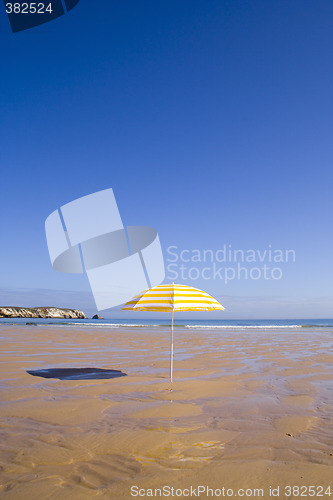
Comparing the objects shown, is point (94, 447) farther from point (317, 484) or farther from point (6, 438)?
point (317, 484)

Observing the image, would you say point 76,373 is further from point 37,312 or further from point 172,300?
point 37,312

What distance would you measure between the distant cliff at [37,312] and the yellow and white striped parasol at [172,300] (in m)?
90.6

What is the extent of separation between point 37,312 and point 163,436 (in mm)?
103423

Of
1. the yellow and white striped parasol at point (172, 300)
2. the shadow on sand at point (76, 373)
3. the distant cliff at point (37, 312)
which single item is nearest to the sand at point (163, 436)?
the shadow on sand at point (76, 373)

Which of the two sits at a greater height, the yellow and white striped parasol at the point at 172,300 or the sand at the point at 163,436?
the yellow and white striped parasol at the point at 172,300

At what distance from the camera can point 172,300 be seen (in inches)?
242

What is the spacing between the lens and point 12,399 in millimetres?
5379

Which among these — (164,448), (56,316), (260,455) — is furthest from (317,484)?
(56,316)

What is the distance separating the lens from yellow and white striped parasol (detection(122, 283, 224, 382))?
20.2 feet

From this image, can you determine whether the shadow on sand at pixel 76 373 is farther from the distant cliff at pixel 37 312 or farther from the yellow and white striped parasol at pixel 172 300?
the distant cliff at pixel 37 312

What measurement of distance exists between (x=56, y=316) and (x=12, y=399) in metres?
105

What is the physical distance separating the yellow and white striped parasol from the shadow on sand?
6.59 ft

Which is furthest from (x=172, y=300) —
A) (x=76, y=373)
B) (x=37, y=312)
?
(x=37, y=312)

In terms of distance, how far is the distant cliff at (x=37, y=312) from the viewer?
289 ft
